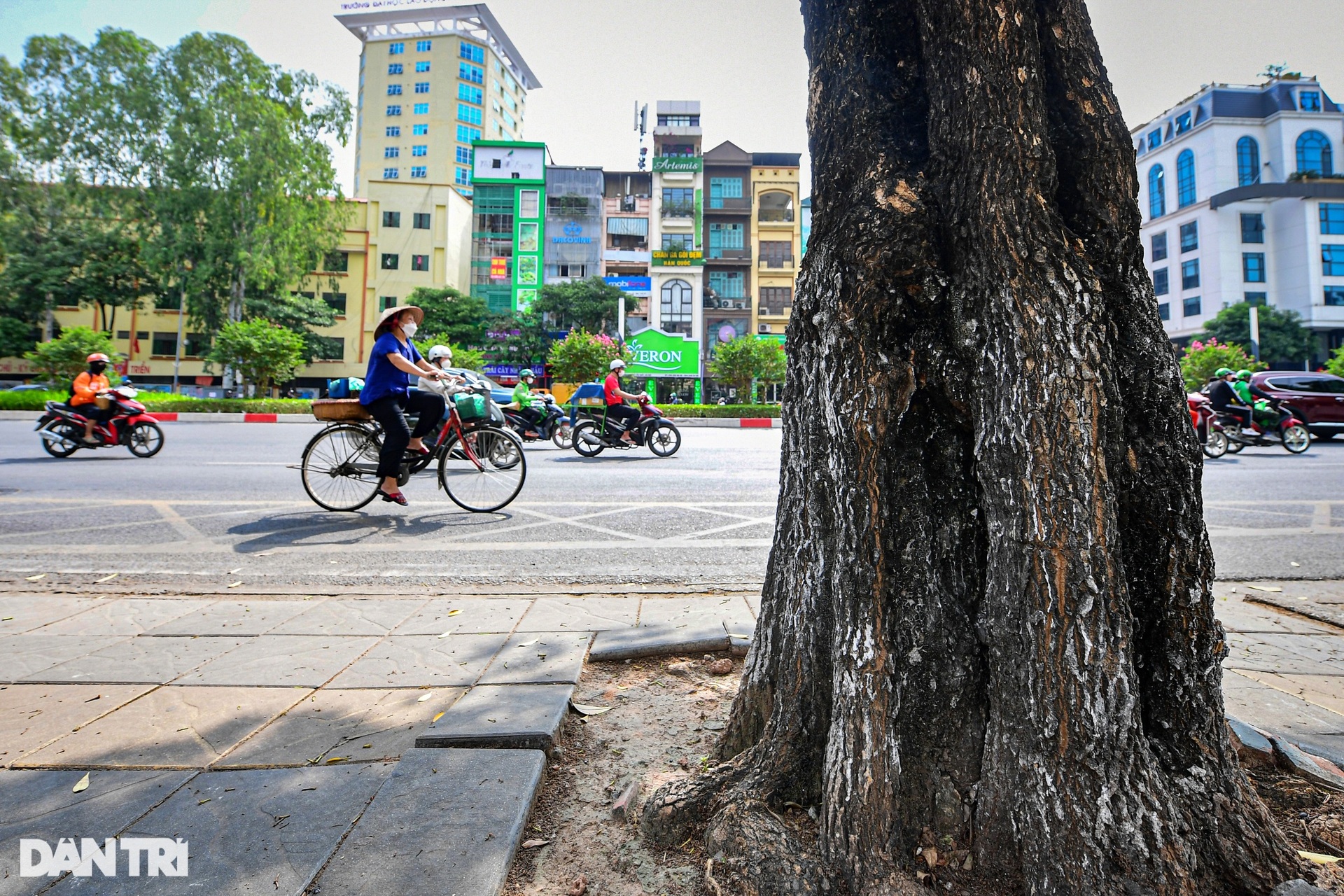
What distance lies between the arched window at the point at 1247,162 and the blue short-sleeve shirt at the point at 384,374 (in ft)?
200

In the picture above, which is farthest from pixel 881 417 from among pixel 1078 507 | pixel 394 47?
pixel 394 47

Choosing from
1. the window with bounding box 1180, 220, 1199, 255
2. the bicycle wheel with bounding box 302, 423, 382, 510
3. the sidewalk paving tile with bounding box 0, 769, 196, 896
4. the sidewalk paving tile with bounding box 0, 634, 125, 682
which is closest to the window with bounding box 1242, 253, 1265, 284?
the window with bounding box 1180, 220, 1199, 255

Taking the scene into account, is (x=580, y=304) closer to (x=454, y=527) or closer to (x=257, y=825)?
(x=454, y=527)

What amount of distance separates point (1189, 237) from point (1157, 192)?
5413mm

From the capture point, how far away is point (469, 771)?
73.3 inches

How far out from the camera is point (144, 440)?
37.1 feet

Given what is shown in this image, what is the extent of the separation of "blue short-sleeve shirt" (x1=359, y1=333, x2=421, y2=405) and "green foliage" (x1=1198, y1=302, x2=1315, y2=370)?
50239 millimetres

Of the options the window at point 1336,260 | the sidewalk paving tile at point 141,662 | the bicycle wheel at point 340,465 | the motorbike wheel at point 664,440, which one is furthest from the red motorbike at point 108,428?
the window at point 1336,260

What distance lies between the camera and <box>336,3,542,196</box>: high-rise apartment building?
2515 inches

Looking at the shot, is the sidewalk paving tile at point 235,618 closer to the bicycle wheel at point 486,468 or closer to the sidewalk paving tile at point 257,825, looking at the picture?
the sidewalk paving tile at point 257,825

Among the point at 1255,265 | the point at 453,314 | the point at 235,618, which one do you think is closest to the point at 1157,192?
the point at 1255,265

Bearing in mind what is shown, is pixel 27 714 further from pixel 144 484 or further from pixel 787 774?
pixel 144 484

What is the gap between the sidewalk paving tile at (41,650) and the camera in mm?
2830

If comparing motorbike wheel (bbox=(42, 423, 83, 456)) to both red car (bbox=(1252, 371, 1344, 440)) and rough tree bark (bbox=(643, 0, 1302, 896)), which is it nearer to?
rough tree bark (bbox=(643, 0, 1302, 896))
